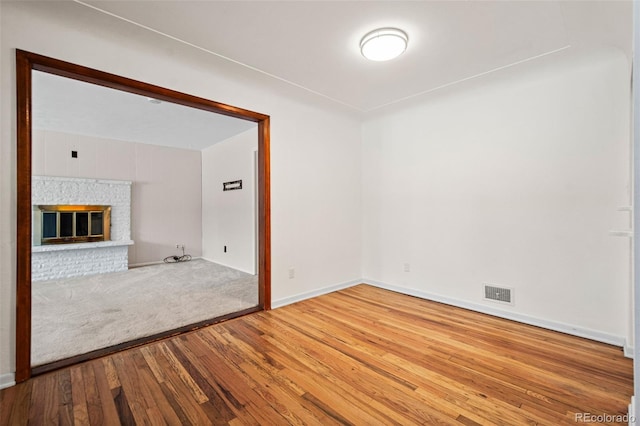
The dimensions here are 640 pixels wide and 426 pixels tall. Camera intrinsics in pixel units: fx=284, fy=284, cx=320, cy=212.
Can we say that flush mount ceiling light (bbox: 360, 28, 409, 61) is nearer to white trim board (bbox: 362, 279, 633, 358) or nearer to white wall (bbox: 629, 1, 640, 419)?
white wall (bbox: 629, 1, 640, 419)

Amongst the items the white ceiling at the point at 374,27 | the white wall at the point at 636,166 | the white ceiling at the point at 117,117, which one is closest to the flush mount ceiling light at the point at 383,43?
the white ceiling at the point at 374,27

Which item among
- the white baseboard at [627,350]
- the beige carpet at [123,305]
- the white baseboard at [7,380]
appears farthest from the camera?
the beige carpet at [123,305]

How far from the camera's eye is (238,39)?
88.9 inches

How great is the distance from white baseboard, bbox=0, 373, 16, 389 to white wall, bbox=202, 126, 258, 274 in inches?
132

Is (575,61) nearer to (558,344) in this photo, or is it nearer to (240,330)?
(558,344)

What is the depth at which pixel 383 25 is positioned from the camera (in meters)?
2.09

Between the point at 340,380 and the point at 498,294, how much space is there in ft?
6.98

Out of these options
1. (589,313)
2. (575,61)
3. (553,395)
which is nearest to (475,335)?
(553,395)

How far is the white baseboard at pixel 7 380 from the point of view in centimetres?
179

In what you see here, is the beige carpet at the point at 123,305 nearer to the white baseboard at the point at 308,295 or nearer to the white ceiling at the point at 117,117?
the white baseboard at the point at 308,295

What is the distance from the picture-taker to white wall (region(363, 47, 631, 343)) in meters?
2.44

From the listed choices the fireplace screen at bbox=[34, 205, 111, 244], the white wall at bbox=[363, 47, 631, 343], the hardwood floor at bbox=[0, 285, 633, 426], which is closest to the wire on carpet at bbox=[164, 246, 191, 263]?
the fireplace screen at bbox=[34, 205, 111, 244]

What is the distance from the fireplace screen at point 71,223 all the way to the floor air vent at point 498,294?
6.54m

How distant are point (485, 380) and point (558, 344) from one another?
1.04 m
